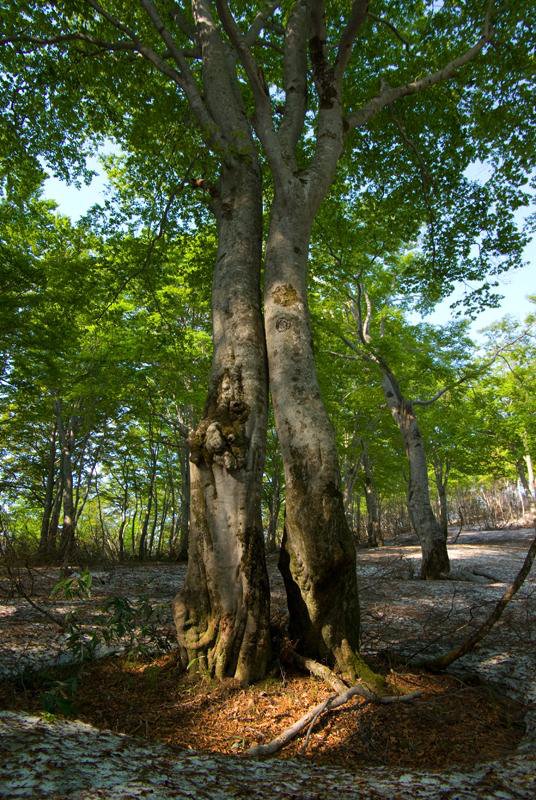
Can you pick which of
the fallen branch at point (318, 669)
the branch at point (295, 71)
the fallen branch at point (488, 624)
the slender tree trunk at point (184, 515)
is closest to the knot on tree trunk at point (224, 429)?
the fallen branch at point (318, 669)

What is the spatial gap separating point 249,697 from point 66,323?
8172 mm

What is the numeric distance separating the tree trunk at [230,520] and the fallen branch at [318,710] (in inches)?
22.9

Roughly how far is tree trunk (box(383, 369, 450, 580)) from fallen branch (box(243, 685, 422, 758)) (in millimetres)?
6396

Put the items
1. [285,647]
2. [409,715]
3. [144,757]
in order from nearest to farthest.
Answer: [144,757] → [409,715] → [285,647]

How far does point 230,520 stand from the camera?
3168 mm

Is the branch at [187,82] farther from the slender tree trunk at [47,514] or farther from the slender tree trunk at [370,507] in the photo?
the slender tree trunk at [370,507]

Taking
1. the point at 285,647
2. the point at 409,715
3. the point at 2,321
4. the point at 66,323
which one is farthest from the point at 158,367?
the point at 409,715

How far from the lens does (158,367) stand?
37.0ft

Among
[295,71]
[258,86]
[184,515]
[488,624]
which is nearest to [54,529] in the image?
[184,515]

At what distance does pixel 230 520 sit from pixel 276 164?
11.3 feet

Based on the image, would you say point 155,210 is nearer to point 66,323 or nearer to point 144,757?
point 66,323

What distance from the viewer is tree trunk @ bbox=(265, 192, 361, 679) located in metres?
3.04

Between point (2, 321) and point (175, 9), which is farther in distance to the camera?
point (2, 321)

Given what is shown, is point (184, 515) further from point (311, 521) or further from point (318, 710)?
point (318, 710)
